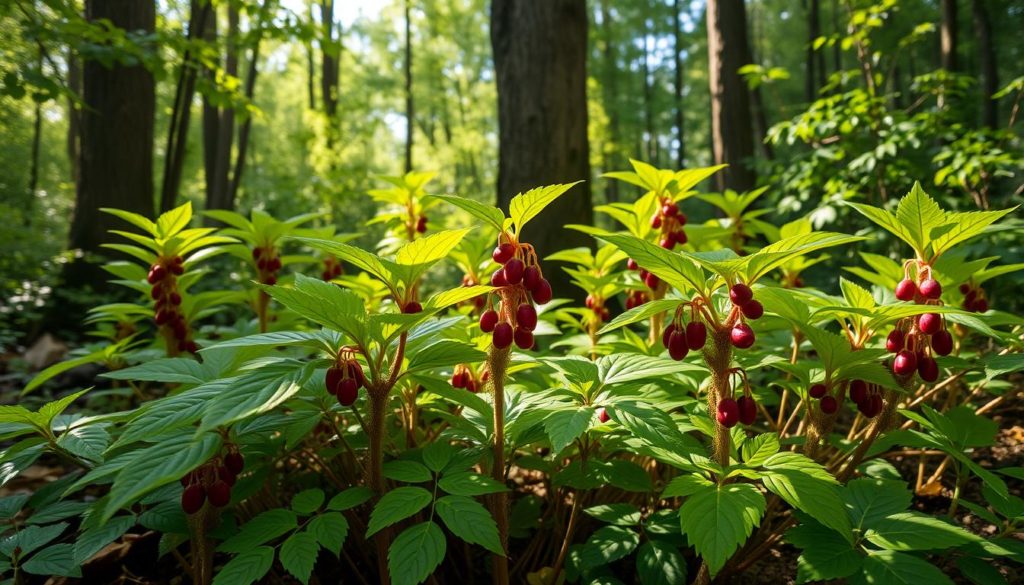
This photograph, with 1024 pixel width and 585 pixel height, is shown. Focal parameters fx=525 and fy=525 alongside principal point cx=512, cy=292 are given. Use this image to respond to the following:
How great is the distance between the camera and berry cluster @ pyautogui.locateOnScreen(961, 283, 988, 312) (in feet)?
6.97

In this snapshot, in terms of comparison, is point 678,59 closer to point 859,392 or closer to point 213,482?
point 859,392

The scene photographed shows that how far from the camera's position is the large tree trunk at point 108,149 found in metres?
6.62

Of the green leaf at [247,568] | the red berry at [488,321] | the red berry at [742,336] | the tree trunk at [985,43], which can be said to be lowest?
the green leaf at [247,568]

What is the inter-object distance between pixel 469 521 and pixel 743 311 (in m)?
0.87

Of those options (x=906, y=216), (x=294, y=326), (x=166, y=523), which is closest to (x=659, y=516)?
(x=906, y=216)

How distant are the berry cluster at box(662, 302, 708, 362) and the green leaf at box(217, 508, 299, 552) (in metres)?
1.15

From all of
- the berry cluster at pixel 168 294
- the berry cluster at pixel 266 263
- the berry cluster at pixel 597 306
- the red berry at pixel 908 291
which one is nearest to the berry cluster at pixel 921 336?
the red berry at pixel 908 291

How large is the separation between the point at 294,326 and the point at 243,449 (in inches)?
41.6

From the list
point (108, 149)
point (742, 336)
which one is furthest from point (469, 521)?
point (108, 149)

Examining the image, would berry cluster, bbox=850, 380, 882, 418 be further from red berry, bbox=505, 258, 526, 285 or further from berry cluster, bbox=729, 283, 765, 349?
red berry, bbox=505, 258, 526, 285

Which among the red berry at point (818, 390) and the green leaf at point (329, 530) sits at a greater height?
the red berry at point (818, 390)

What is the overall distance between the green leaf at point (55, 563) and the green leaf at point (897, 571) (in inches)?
80.9

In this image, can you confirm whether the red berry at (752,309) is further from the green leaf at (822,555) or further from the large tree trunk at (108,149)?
the large tree trunk at (108,149)

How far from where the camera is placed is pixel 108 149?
A: 22.1ft
